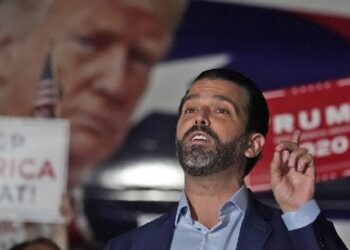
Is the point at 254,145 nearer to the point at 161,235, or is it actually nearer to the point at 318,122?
the point at 161,235

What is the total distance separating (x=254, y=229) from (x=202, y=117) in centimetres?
27

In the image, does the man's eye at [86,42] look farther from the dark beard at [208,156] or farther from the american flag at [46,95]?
the dark beard at [208,156]

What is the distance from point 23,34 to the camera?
2.84 meters

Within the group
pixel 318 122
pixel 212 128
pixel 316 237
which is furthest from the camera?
pixel 318 122

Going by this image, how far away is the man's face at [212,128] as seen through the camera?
6.54ft

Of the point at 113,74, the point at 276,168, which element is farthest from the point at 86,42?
the point at 276,168

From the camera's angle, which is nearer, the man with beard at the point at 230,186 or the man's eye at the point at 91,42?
the man with beard at the point at 230,186

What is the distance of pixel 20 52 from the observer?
283 centimetres

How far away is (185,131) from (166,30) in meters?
0.93

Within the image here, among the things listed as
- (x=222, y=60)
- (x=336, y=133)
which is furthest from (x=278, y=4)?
(x=336, y=133)

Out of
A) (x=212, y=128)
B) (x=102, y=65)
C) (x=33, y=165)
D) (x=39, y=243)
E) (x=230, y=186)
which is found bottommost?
(x=39, y=243)

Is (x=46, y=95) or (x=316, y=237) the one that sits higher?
(x=316, y=237)

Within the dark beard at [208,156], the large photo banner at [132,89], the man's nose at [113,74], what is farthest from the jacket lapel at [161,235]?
the man's nose at [113,74]

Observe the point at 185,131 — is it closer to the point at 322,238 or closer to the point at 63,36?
the point at 322,238
